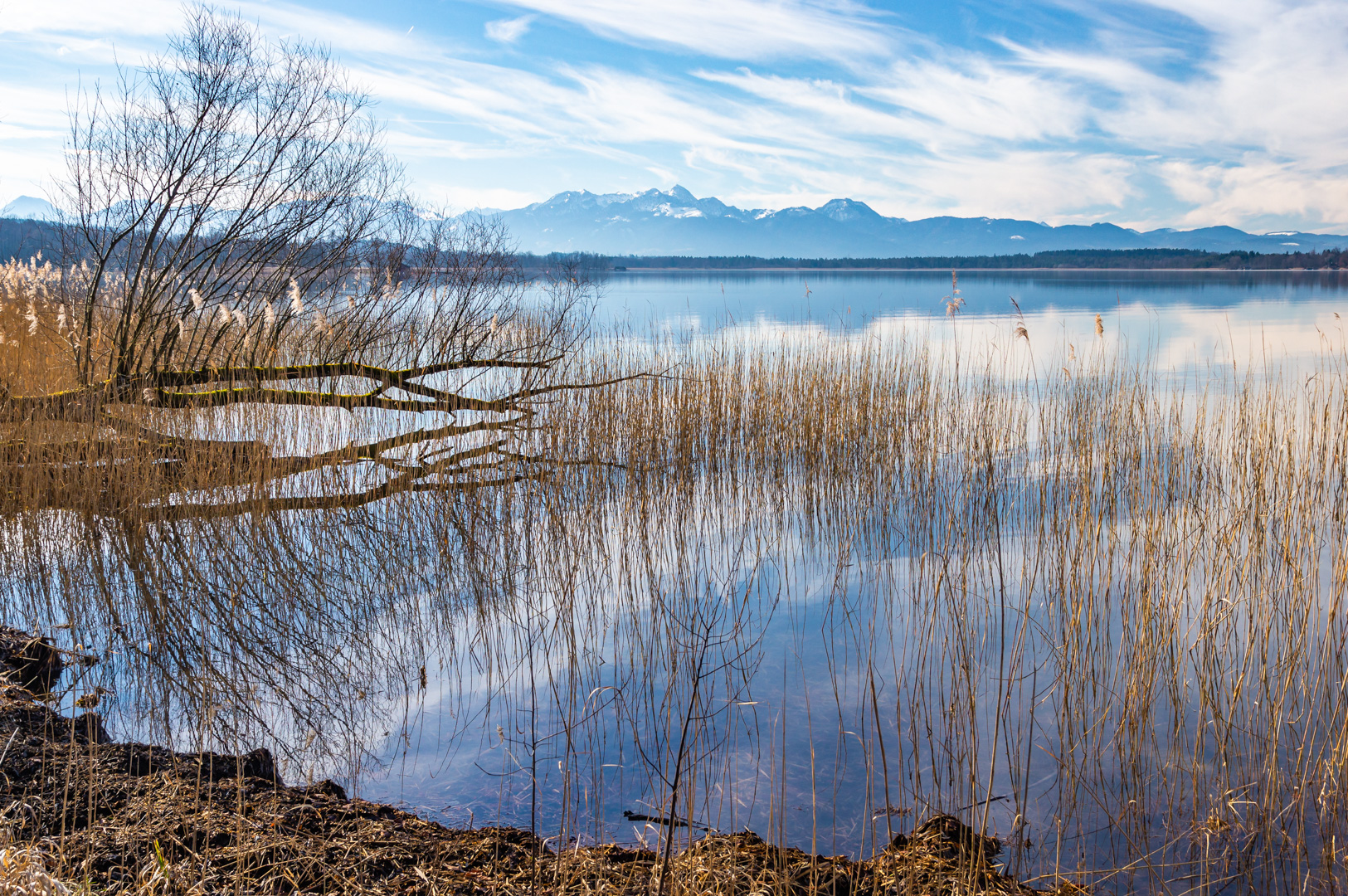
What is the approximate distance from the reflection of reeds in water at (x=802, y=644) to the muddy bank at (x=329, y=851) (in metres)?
0.15

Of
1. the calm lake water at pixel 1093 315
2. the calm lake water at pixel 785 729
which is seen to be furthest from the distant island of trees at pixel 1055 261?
the calm lake water at pixel 785 729

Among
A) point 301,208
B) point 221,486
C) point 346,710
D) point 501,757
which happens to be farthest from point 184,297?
point 501,757

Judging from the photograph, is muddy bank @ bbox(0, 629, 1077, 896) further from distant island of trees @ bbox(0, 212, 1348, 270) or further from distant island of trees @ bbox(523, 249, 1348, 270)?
distant island of trees @ bbox(523, 249, 1348, 270)

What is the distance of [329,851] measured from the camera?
1.82 m

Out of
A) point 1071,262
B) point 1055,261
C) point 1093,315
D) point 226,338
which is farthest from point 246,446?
point 1055,261

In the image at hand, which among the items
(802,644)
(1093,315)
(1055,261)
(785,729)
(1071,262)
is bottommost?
(802,644)

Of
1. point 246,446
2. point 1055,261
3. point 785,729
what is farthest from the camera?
point 1055,261

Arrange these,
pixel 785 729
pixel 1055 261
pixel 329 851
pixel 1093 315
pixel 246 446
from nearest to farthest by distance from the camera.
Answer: pixel 329 851 → pixel 785 729 → pixel 246 446 → pixel 1093 315 → pixel 1055 261

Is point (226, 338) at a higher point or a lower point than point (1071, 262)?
lower

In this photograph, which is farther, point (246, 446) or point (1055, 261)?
point (1055, 261)

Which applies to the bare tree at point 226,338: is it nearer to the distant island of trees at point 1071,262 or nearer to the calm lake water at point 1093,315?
the calm lake water at point 1093,315

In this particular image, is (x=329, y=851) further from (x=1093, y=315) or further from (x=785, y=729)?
→ (x=1093, y=315)

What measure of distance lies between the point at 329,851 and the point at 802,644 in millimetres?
2035

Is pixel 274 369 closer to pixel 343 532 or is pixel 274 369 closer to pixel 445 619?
pixel 343 532
